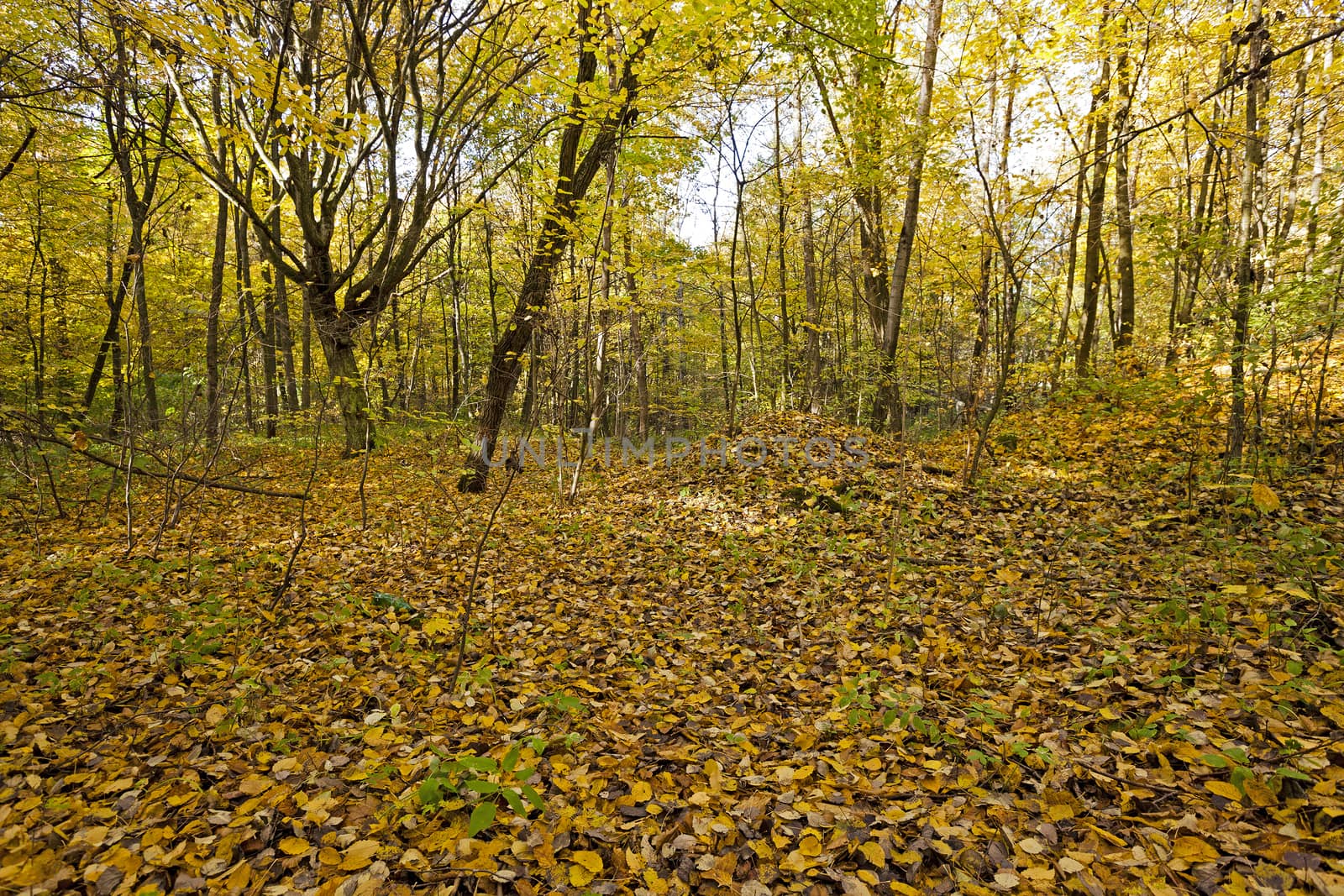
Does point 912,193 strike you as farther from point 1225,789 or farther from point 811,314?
point 1225,789

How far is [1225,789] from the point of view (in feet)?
7.64

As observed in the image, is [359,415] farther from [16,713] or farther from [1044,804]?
[1044,804]

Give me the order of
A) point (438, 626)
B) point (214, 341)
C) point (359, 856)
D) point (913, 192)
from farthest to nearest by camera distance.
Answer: point (214, 341) → point (913, 192) → point (438, 626) → point (359, 856)

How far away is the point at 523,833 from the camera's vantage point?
8.07 ft

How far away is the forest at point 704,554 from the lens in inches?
93.8

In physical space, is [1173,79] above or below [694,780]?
above

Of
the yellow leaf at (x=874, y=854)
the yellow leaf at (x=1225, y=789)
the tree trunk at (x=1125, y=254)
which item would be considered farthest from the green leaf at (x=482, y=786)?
the tree trunk at (x=1125, y=254)

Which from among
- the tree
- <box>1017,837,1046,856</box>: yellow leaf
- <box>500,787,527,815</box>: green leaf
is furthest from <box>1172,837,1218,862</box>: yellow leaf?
the tree

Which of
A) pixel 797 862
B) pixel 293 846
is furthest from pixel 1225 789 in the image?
pixel 293 846

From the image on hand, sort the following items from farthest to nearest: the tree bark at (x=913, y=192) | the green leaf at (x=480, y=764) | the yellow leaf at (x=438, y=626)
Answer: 1. the tree bark at (x=913, y=192)
2. the yellow leaf at (x=438, y=626)
3. the green leaf at (x=480, y=764)

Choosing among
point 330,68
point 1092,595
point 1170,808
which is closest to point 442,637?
point 1170,808

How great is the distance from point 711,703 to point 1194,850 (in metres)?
2.31

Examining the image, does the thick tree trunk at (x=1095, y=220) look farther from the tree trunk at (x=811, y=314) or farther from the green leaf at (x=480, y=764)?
the green leaf at (x=480, y=764)

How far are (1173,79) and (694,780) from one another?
11905 mm
